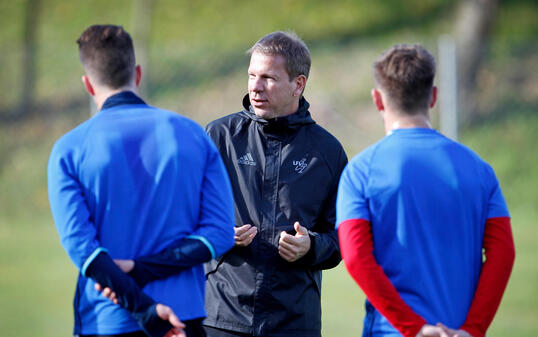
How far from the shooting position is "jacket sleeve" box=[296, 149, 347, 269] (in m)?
3.24

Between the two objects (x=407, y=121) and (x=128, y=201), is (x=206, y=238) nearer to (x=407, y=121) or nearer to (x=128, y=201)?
(x=128, y=201)

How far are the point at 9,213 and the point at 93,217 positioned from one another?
786 cm

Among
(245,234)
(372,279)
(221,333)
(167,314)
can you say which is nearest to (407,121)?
(372,279)

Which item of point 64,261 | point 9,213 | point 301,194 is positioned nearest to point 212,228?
point 301,194

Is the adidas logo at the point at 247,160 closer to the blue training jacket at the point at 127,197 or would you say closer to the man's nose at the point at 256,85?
the man's nose at the point at 256,85

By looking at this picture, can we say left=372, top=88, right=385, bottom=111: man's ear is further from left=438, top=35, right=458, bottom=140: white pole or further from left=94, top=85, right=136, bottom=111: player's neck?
left=438, top=35, right=458, bottom=140: white pole

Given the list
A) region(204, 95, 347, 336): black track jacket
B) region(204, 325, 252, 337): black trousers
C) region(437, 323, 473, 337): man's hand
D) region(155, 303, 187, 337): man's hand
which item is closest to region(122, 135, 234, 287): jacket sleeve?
region(155, 303, 187, 337): man's hand

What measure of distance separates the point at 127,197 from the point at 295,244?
2.89ft

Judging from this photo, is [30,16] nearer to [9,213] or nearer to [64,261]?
[9,213]

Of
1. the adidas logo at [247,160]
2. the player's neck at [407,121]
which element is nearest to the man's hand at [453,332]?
the player's neck at [407,121]

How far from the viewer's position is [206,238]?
264 cm

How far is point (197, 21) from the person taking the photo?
1452 centimetres

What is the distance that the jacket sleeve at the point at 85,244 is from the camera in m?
2.46

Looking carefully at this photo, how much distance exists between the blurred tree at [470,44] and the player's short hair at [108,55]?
747 centimetres
